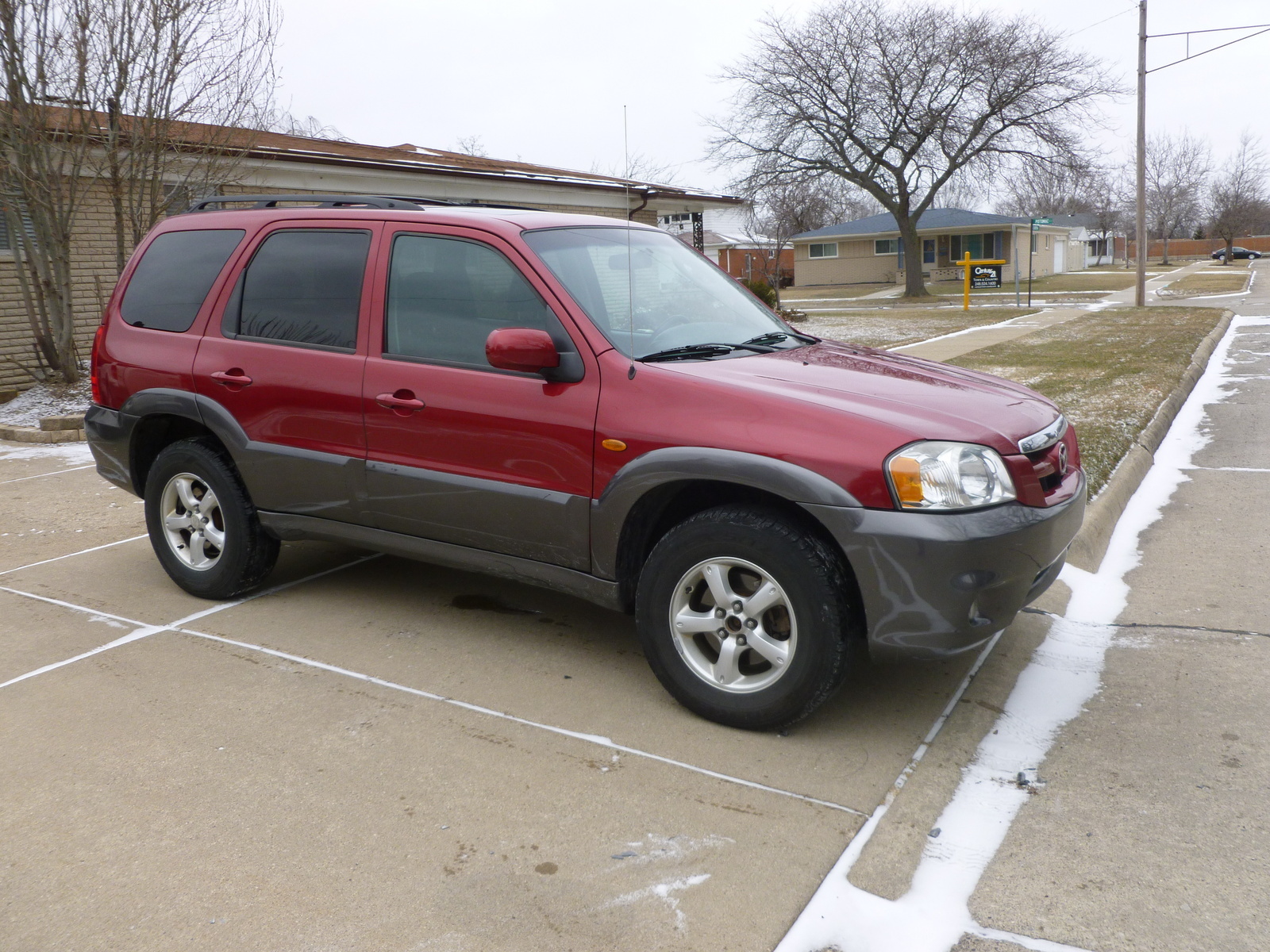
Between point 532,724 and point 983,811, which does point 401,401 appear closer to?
point 532,724

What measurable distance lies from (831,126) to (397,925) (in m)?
37.9

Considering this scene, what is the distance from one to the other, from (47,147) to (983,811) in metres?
12.4

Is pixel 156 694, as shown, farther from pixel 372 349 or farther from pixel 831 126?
pixel 831 126

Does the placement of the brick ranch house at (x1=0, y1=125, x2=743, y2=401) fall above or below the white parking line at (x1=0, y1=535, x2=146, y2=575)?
above

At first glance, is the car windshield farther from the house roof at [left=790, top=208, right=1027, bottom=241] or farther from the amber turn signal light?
the house roof at [left=790, top=208, right=1027, bottom=241]

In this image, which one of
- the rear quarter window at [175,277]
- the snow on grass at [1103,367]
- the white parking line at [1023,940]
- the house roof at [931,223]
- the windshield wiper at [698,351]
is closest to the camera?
A: the white parking line at [1023,940]

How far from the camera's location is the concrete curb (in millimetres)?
5664

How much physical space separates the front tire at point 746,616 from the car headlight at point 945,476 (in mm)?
352

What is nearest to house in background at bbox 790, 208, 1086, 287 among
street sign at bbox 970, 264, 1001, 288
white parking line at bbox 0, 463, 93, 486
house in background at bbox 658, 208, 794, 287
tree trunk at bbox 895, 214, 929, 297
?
house in background at bbox 658, 208, 794, 287

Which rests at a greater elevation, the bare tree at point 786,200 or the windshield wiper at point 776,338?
the bare tree at point 786,200

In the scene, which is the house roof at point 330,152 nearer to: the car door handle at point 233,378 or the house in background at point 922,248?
the car door handle at point 233,378

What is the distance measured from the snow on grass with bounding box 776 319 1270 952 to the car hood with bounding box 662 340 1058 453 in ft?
3.40

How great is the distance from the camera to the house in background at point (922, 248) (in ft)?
174

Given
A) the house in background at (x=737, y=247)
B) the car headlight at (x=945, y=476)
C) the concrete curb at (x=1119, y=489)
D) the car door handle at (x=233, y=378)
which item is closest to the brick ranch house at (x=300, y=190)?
the concrete curb at (x=1119, y=489)
